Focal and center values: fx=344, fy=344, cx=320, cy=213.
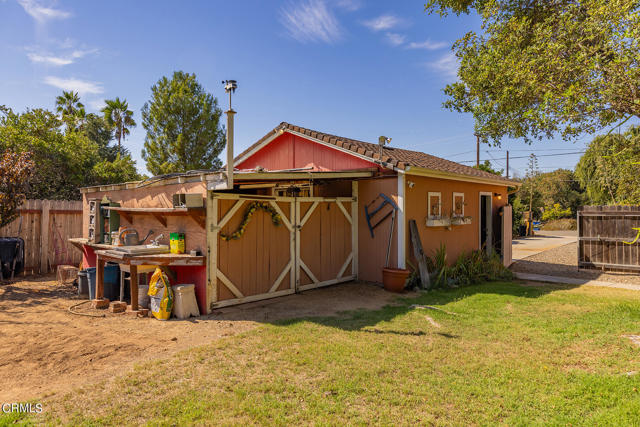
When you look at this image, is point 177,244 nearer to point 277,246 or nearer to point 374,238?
point 277,246

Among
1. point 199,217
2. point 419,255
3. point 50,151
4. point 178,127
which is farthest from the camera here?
point 178,127

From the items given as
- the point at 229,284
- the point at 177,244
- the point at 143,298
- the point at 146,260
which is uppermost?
the point at 177,244

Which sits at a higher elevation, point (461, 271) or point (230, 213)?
point (230, 213)

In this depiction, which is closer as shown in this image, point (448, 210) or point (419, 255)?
point (419, 255)

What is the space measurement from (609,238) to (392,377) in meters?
9.59

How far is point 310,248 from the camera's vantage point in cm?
733

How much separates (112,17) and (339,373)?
8.52 metres

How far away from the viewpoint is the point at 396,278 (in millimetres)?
7148

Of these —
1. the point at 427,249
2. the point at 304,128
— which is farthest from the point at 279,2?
the point at 427,249

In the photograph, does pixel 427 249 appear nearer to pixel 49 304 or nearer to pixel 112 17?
pixel 49 304

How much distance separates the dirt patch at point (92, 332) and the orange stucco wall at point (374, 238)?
0.82 metres

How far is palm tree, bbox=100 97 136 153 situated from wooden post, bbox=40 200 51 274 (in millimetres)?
18535

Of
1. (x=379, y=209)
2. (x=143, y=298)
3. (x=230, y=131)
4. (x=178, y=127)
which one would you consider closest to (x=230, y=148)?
(x=230, y=131)

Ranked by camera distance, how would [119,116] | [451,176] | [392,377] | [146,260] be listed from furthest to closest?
[119,116]
[451,176]
[146,260]
[392,377]
